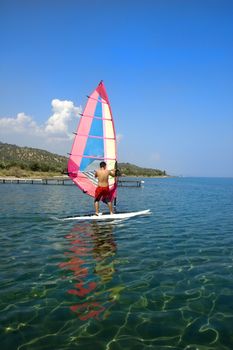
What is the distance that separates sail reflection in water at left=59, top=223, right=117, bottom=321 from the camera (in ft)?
22.1

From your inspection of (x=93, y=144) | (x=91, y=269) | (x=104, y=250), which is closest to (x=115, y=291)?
(x=91, y=269)

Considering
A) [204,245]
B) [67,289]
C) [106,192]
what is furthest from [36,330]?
[106,192]

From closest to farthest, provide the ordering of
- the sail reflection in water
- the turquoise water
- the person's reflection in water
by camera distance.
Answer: the turquoise water < the sail reflection in water < the person's reflection in water

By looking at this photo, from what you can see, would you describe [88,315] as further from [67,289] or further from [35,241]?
[35,241]

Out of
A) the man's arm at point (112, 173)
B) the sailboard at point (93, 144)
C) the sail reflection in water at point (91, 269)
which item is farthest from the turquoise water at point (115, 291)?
the sailboard at point (93, 144)

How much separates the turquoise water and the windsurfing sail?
607 cm

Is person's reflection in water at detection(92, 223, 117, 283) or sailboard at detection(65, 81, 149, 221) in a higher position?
sailboard at detection(65, 81, 149, 221)

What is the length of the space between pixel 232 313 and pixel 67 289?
143 inches

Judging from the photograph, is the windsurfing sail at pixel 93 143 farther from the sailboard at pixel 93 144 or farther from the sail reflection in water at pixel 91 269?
the sail reflection in water at pixel 91 269

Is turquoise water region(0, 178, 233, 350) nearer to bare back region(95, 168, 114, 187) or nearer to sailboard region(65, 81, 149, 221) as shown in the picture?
bare back region(95, 168, 114, 187)

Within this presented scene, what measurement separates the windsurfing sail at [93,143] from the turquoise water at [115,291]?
6073 mm

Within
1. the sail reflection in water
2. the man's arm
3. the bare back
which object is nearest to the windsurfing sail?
the man's arm

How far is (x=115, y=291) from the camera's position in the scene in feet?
24.8

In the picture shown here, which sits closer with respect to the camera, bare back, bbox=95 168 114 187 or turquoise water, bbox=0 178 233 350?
turquoise water, bbox=0 178 233 350
